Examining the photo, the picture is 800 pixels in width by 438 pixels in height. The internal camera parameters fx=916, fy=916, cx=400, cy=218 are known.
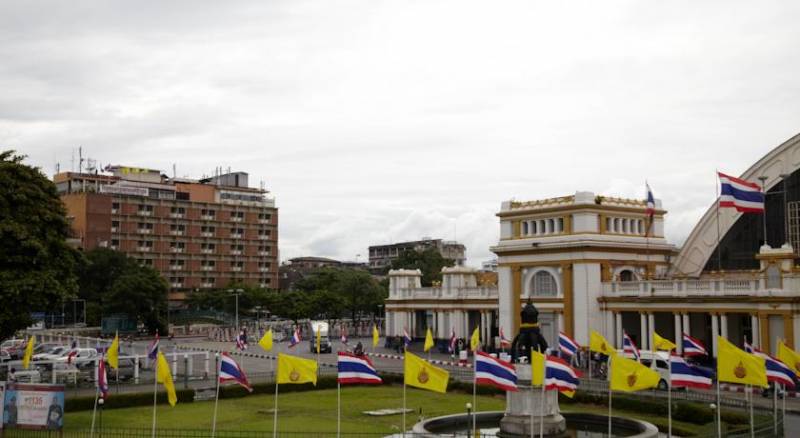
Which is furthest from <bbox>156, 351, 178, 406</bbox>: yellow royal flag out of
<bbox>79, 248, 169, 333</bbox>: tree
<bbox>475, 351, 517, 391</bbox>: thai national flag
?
<bbox>79, 248, 169, 333</bbox>: tree

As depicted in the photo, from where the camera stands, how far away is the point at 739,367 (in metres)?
33.4

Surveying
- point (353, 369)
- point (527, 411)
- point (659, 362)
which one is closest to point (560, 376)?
point (527, 411)

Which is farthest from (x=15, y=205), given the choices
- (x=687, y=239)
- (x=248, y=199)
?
(x=248, y=199)

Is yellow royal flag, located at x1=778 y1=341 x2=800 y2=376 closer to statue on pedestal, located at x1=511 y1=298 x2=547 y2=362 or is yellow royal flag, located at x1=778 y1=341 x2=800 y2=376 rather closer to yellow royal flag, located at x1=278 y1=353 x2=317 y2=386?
statue on pedestal, located at x1=511 y1=298 x2=547 y2=362

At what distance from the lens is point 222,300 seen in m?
129

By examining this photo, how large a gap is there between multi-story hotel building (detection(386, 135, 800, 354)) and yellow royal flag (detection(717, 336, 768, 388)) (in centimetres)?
2642

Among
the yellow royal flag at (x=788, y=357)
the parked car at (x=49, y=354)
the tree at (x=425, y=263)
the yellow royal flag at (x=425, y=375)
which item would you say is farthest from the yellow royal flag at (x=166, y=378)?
the tree at (x=425, y=263)

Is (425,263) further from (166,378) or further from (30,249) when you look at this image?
(166,378)

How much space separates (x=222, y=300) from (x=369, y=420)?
88258mm

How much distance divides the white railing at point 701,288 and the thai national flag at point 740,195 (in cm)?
470

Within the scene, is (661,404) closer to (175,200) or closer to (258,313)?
(258,313)

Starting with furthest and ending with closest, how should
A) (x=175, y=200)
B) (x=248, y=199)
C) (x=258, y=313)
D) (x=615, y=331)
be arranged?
(x=248, y=199)
(x=175, y=200)
(x=258, y=313)
(x=615, y=331)

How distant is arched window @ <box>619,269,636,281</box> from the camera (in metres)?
Answer: 73.4

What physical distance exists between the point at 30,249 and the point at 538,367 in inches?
1130
